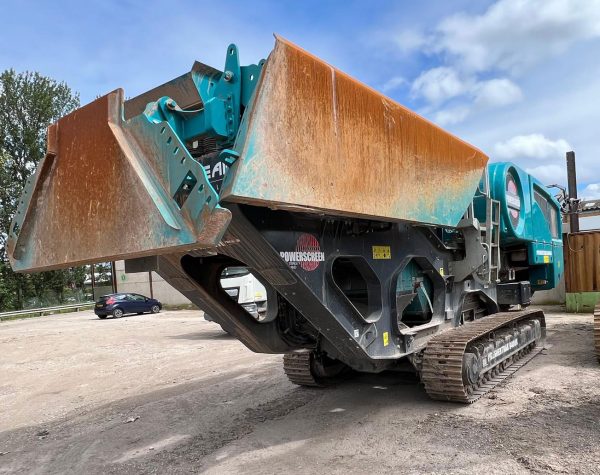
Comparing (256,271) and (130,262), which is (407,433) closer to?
(256,271)

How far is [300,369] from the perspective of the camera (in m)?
6.23

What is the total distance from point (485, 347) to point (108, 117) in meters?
4.59

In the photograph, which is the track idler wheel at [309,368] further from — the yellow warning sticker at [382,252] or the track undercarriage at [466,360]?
the yellow warning sticker at [382,252]

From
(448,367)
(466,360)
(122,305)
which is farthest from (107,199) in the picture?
(122,305)

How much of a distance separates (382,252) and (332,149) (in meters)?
1.67

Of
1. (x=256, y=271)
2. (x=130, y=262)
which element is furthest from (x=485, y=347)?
(x=130, y=262)

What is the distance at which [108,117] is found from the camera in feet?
11.0

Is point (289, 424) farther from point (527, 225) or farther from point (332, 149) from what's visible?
point (527, 225)

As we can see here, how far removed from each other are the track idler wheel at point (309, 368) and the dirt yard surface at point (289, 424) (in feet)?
0.50

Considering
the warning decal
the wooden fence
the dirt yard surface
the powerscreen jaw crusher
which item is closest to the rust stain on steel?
the powerscreen jaw crusher

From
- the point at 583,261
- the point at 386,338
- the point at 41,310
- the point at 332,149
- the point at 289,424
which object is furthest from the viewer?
the point at 41,310

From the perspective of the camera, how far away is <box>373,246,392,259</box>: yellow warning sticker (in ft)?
16.3

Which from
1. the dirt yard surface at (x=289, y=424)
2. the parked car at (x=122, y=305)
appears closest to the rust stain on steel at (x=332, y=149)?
the dirt yard surface at (x=289, y=424)

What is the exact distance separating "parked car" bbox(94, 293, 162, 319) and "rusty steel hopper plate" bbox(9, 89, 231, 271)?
21.9 m
